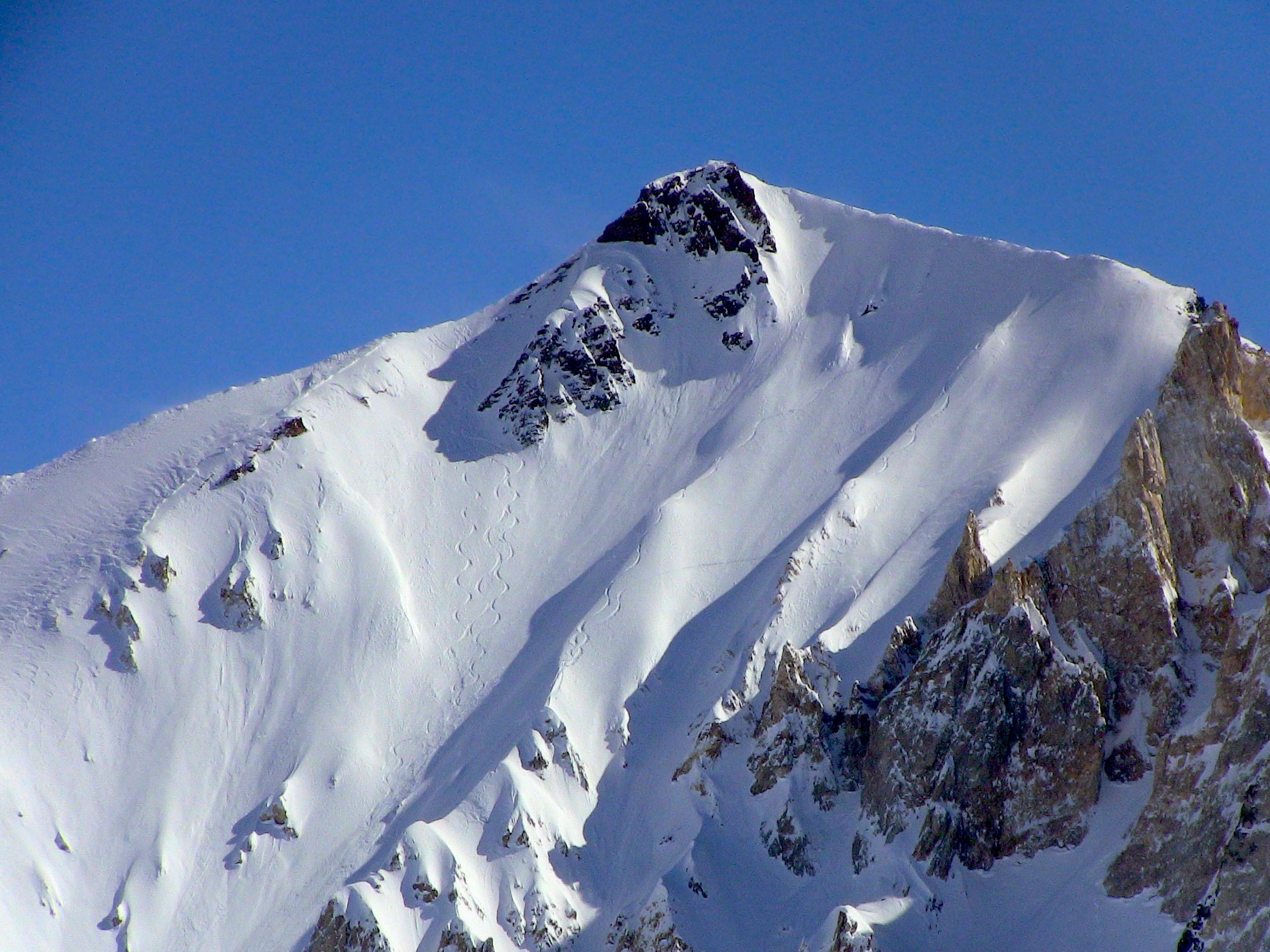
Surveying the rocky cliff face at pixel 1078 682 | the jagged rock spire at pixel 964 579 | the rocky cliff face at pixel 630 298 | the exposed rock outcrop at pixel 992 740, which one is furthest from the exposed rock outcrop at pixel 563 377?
the exposed rock outcrop at pixel 992 740

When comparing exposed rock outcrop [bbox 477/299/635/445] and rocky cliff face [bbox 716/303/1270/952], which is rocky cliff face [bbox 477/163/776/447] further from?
rocky cliff face [bbox 716/303/1270/952]

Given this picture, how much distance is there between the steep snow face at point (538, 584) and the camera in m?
91.6

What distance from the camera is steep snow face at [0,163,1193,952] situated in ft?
300

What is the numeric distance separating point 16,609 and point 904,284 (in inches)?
3102

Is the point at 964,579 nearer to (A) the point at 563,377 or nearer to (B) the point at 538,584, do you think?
(B) the point at 538,584

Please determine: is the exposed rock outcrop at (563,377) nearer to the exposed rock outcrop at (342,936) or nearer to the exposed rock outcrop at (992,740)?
the exposed rock outcrop at (342,936)

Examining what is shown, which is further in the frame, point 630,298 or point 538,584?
point 630,298

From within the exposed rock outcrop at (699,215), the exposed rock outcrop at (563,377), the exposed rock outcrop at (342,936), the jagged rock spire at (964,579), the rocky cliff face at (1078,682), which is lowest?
the exposed rock outcrop at (342,936)

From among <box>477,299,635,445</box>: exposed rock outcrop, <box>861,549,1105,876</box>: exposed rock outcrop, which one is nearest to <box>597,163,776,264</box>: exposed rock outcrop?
<box>477,299,635,445</box>: exposed rock outcrop

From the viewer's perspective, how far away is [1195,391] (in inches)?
3688

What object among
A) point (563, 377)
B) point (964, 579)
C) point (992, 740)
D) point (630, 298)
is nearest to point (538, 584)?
point (563, 377)

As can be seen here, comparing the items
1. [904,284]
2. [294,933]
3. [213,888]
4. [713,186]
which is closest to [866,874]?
[294,933]

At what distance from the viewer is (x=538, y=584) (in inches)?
4488

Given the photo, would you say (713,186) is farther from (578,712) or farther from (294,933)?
(294,933)
